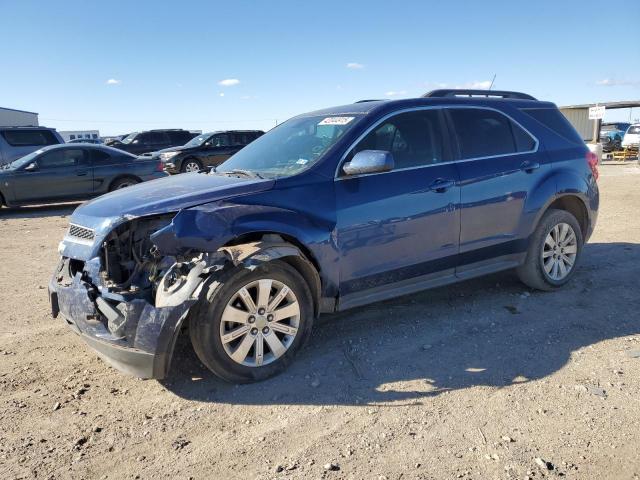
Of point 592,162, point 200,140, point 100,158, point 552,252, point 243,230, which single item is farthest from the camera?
point 200,140

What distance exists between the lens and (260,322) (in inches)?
138

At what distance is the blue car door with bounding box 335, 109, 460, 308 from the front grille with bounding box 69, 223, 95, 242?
1.75 metres

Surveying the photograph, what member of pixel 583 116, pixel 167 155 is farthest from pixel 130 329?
pixel 583 116

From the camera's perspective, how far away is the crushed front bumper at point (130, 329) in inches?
124

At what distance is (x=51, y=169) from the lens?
11781mm

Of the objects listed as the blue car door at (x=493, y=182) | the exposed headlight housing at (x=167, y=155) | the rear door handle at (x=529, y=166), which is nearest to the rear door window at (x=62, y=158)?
the exposed headlight housing at (x=167, y=155)

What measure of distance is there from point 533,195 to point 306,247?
2.49 metres

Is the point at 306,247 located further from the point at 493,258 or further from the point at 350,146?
the point at 493,258

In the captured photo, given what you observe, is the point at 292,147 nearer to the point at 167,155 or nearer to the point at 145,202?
the point at 145,202

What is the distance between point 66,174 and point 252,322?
10.2m

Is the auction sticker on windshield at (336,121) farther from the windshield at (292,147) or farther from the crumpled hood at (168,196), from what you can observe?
the crumpled hood at (168,196)

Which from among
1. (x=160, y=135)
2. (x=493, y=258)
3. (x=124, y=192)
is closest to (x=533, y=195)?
(x=493, y=258)

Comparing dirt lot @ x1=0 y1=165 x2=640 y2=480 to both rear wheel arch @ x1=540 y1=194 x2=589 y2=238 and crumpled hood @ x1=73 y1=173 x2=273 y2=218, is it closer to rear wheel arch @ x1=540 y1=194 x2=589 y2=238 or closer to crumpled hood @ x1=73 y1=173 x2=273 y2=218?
rear wheel arch @ x1=540 y1=194 x2=589 y2=238

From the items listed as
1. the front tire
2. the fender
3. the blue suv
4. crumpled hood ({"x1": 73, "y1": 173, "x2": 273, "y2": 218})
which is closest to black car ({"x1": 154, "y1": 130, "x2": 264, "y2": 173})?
the blue suv
